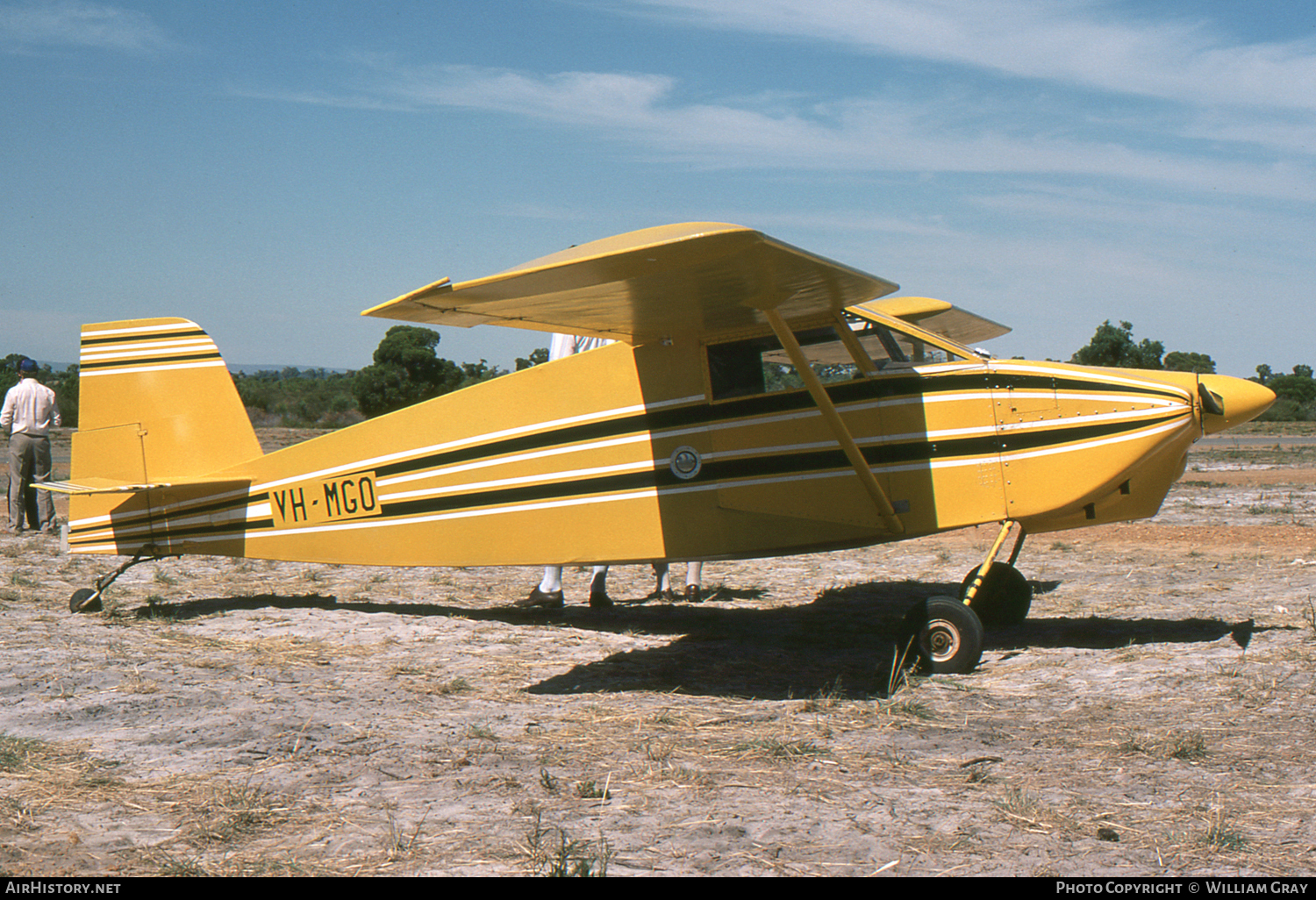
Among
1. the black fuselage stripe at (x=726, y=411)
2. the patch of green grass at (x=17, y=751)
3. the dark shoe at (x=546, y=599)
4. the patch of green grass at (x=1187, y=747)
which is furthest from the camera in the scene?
the dark shoe at (x=546, y=599)

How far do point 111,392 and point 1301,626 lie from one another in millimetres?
9143

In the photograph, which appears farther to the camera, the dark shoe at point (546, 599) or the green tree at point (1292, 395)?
the green tree at point (1292, 395)

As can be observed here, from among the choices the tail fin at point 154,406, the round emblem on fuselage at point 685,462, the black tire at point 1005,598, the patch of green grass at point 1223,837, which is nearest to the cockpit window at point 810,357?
the round emblem on fuselage at point 685,462

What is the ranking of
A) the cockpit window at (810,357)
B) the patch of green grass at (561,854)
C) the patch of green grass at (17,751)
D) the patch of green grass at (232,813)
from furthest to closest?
the cockpit window at (810,357) → the patch of green grass at (17,751) → the patch of green grass at (232,813) → the patch of green grass at (561,854)

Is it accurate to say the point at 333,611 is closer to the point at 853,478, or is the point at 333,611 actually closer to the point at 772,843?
the point at 853,478

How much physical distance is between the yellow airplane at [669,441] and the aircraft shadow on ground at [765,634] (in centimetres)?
51

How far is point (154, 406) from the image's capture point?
759cm

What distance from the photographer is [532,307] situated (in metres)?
5.43

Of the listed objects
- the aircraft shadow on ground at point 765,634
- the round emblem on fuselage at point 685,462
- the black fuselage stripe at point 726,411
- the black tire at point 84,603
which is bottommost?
the aircraft shadow on ground at point 765,634

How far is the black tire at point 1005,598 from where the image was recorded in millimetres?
6961

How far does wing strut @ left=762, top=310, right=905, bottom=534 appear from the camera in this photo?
5.54 meters

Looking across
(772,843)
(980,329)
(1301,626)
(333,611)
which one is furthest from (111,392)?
(1301,626)

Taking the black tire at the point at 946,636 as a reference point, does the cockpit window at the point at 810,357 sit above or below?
above

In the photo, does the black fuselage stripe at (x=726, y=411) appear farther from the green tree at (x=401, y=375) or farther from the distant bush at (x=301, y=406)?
the green tree at (x=401, y=375)
